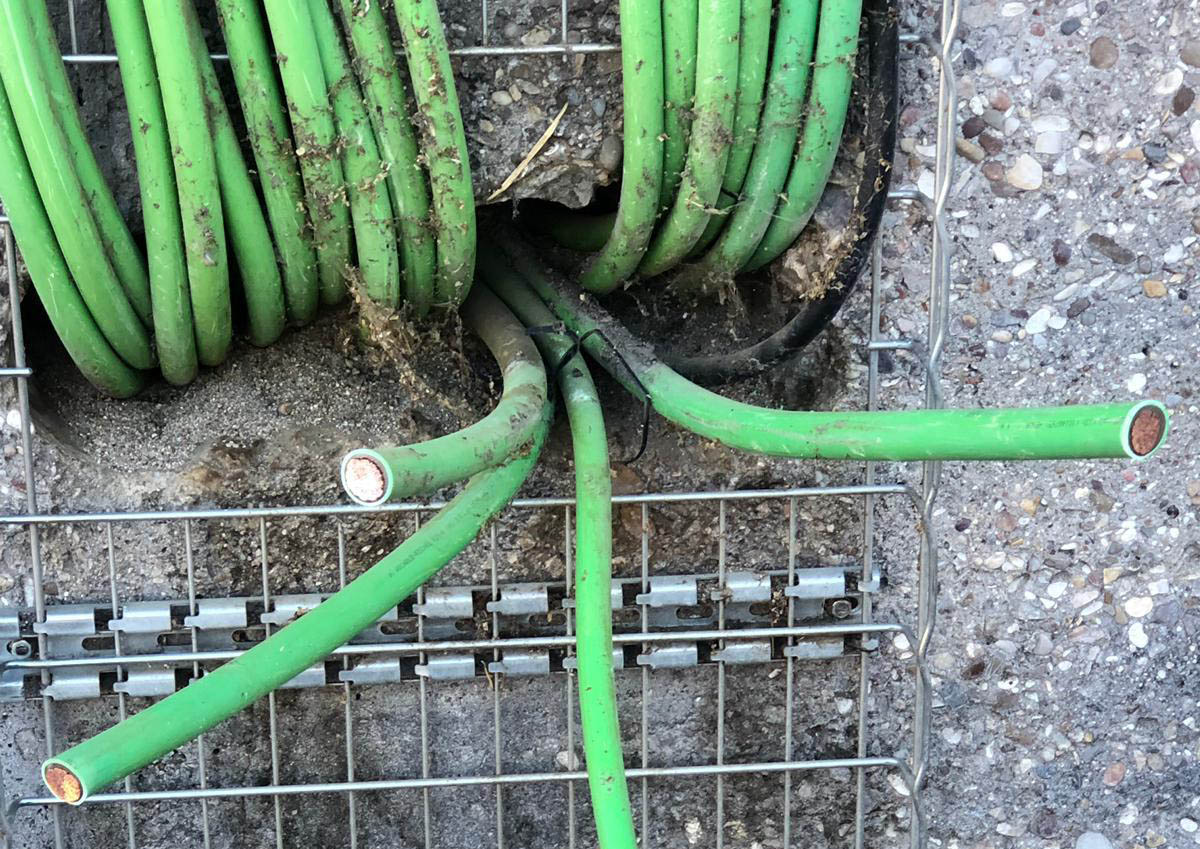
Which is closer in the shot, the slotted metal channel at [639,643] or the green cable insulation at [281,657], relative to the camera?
the green cable insulation at [281,657]

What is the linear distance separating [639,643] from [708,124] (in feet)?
1.30

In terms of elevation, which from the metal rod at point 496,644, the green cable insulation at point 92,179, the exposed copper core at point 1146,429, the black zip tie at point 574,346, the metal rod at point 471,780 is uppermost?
the green cable insulation at point 92,179

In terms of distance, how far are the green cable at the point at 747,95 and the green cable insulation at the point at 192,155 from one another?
1.02ft

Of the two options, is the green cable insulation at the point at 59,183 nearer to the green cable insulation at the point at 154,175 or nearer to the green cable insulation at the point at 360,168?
the green cable insulation at the point at 154,175

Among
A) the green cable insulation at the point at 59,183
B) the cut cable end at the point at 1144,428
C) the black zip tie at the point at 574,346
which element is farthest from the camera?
the black zip tie at the point at 574,346

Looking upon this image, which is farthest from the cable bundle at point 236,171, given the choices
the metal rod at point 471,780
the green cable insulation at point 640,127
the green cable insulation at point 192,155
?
the metal rod at point 471,780

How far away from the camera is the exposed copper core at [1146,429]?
0.49m

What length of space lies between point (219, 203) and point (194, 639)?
33 centimetres

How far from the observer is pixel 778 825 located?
0.96 m

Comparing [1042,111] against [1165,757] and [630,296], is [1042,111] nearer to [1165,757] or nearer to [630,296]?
[630,296]

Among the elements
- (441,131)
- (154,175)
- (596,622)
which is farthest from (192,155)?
(596,622)

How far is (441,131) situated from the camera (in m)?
0.72

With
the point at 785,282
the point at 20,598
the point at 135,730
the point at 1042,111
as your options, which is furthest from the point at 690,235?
the point at 20,598

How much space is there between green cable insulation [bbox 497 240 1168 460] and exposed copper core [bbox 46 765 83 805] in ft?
1.25
